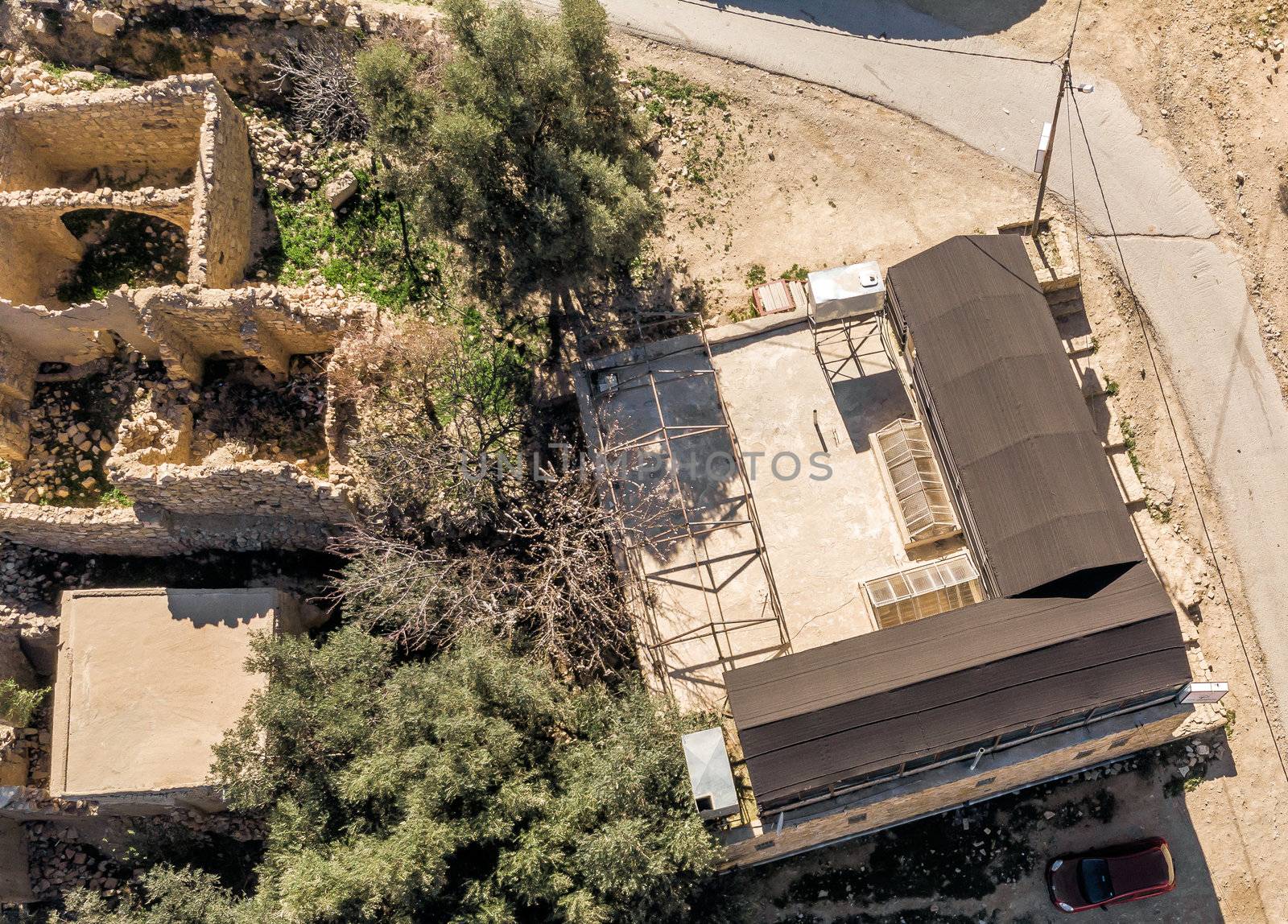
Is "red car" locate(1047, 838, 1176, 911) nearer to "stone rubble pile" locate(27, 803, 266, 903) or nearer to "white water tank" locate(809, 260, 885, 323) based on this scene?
"white water tank" locate(809, 260, 885, 323)

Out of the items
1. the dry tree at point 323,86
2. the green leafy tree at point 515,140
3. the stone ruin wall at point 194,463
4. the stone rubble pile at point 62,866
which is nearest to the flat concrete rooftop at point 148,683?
the stone ruin wall at point 194,463

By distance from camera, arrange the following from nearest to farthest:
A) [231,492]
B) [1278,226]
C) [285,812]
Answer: [285,812] → [231,492] → [1278,226]

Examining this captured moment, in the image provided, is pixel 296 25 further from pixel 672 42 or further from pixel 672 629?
pixel 672 629

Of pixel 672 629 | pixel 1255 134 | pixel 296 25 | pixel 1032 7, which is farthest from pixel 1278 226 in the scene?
pixel 296 25

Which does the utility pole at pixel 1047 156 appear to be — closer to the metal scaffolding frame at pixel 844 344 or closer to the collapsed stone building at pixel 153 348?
the metal scaffolding frame at pixel 844 344

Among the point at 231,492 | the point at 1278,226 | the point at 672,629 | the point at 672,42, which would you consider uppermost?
the point at 672,42

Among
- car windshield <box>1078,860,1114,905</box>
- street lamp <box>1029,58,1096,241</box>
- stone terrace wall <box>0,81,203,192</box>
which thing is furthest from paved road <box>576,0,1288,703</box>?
stone terrace wall <box>0,81,203,192</box>

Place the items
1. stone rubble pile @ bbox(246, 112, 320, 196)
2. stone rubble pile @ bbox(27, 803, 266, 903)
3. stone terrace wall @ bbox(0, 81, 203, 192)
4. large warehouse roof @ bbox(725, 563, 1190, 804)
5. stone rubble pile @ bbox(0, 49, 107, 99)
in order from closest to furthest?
large warehouse roof @ bbox(725, 563, 1190, 804) < stone terrace wall @ bbox(0, 81, 203, 192) < stone rubble pile @ bbox(27, 803, 266, 903) < stone rubble pile @ bbox(0, 49, 107, 99) < stone rubble pile @ bbox(246, 112, 320, 196)
